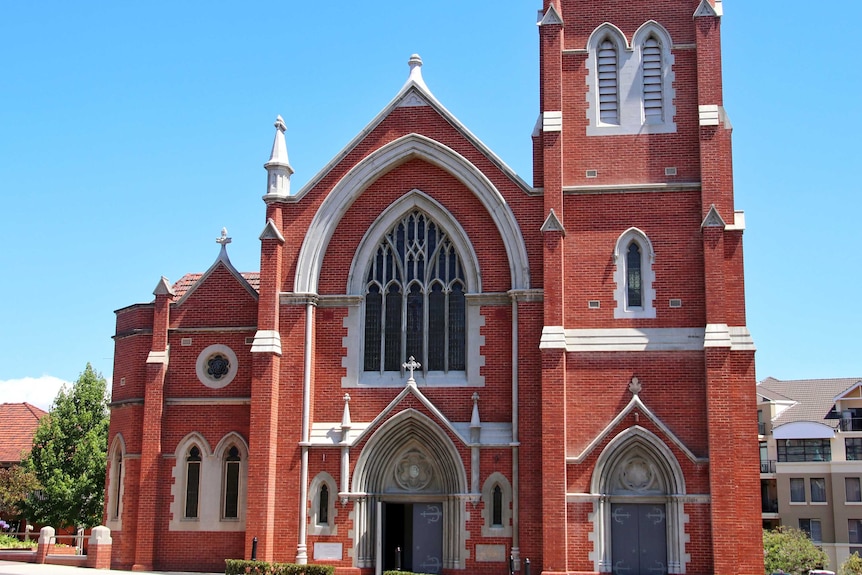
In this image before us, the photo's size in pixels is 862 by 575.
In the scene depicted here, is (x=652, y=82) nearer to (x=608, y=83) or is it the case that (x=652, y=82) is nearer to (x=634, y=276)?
(x=608, y=83)

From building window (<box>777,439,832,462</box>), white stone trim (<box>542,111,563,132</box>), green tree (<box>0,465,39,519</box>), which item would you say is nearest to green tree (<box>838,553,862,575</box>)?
building window (<box>777,439,832,462</box>)

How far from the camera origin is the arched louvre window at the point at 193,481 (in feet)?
92.1

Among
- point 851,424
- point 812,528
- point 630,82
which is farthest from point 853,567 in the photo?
point 630,82

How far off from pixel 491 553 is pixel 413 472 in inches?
113

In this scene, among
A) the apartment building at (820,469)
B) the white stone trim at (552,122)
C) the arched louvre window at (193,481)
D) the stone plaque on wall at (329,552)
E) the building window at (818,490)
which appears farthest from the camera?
the building window at (818,490)

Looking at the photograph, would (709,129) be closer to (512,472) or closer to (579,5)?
(579,5)

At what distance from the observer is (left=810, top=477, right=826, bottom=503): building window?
56875 mm

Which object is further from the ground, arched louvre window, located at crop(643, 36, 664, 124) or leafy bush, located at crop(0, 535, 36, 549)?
arched louvre window, located at crop(643, 36, 664, 124)

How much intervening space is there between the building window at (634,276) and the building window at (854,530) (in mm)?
34794

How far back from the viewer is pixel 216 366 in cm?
2867

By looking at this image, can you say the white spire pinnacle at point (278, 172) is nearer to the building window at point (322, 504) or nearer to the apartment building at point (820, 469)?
the building window at point (322, 504)

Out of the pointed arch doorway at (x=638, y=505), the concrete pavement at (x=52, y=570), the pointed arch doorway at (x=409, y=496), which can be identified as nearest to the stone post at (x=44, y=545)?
the concrete pavement at (x=52, y=570)

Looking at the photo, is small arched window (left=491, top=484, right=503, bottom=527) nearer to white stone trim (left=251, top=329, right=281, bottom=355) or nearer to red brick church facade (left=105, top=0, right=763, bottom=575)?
red brick church facade (left=105, top=0, right=763, bottom=575)

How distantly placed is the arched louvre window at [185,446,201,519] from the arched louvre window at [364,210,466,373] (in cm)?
524
